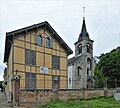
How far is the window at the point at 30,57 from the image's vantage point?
26.0 meters

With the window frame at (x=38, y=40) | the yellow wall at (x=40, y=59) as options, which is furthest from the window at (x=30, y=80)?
the window frame at (x=38, y=40)

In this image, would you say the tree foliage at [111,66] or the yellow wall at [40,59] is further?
the tree foliage at [111,66]

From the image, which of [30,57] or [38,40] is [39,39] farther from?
[30,57]

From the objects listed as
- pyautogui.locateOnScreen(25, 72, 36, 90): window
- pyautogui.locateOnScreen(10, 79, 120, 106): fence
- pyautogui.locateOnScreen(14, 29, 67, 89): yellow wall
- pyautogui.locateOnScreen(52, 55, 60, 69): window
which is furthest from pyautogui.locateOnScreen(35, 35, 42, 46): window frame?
pyautogui.locateOnScreen(10, 79, 120, 106): fence

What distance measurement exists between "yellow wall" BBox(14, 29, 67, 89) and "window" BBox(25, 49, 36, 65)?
16.3 inches

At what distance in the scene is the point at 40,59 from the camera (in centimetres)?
2750

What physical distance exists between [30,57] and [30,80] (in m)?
2.50

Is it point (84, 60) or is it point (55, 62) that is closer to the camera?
point (55, 62)

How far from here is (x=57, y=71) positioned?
1153 inches

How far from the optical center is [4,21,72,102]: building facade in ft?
82.5

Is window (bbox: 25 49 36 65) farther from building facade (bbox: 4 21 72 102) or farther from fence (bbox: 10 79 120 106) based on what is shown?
fence (bbox: 10 79 120 106)

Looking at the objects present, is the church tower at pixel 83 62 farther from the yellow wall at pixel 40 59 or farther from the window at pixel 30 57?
the window at pixel 30 57

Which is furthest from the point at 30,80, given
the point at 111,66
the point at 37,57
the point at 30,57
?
the point at 111,66

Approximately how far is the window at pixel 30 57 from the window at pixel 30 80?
1216mm
